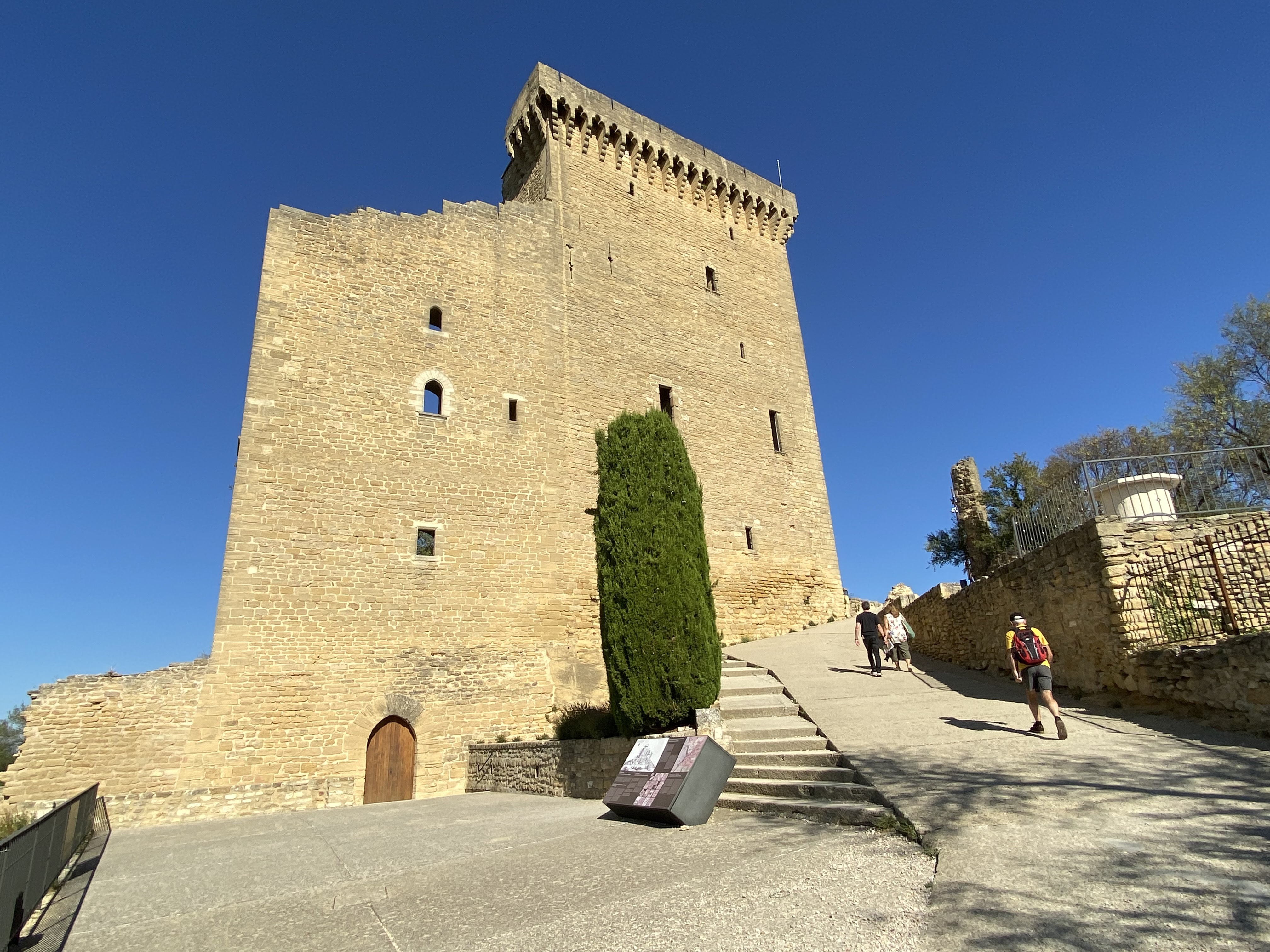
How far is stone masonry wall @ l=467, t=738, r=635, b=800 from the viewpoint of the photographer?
29.2 feet

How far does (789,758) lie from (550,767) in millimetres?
4240

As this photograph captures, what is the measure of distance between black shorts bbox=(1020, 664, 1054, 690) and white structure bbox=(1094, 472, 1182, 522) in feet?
10.8

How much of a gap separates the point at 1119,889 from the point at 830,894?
1444mm

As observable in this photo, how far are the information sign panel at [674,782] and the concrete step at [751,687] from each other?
2.90 metres

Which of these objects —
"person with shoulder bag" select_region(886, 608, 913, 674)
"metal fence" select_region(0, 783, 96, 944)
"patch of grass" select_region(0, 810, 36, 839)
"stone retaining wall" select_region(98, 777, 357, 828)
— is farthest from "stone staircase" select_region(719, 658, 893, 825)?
"patch of grass" select_region(0, 810, 36, 839)

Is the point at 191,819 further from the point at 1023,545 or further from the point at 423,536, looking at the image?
the point at 1023,545

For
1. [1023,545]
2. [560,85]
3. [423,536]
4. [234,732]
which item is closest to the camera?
[234,732]

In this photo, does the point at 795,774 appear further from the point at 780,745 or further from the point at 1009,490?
the point at 1009,490

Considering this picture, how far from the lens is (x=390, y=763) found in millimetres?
11336

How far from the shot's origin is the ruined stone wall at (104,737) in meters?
9.29

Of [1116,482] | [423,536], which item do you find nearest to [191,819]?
[423,536]

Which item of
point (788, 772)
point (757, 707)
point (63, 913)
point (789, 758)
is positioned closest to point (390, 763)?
point (757, 707)

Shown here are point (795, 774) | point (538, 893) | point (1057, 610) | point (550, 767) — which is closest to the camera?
point (538, 893)

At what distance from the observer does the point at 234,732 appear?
33.8 ft
